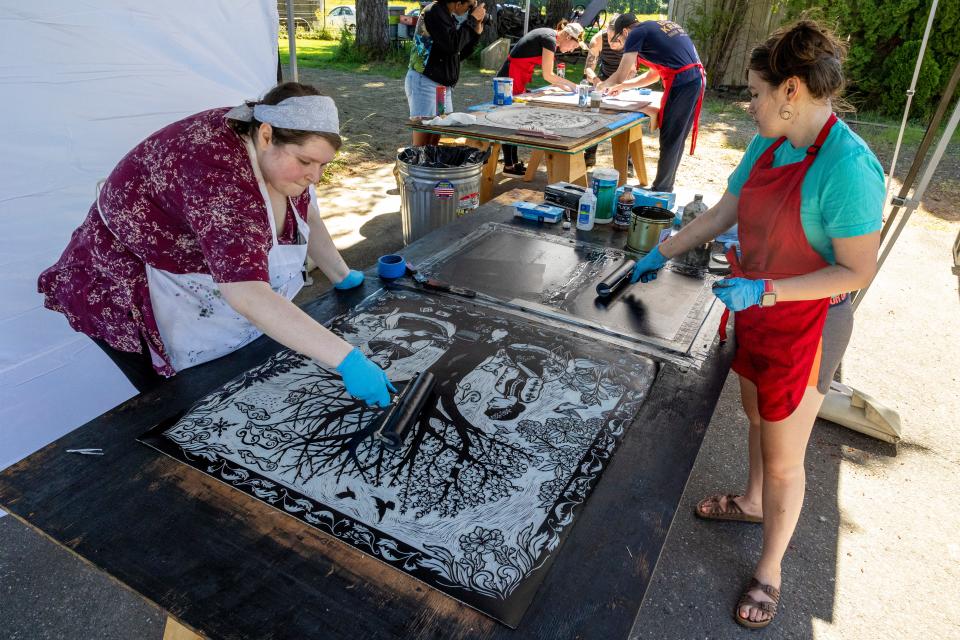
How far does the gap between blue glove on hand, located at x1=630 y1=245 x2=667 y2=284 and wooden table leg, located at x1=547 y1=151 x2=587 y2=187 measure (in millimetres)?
2000

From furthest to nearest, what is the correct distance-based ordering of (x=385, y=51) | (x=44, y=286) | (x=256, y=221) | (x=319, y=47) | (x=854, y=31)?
(x=319, y=47) → (x=385, y=51) → (x=854, y=31) → (x=44, y=286) → (x=256, y=221)

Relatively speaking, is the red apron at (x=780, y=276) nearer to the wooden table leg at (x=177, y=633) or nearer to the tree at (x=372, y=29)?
the wooden table leg at (x=177, y=633)

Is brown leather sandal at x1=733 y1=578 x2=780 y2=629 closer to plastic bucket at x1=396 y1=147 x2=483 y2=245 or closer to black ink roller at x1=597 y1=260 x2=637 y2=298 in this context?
black ink roller at x1=597 y1=260 x2=637 y2=298

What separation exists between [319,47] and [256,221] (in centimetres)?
1354

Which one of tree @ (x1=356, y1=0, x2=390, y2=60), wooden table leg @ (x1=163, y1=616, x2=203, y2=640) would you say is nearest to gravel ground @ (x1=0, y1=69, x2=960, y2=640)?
wooden table leg @ (x1=163, y1=616, x2=203, y2=640)

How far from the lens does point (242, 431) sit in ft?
4.35

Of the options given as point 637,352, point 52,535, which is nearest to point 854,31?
point 637,352

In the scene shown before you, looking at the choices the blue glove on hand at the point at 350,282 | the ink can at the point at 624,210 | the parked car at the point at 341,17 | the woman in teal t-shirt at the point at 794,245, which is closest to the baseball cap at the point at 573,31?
the ink can at the point at 624,210

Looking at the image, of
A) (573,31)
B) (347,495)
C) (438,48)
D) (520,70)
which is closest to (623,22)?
(573,31)

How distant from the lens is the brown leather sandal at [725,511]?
2.08m

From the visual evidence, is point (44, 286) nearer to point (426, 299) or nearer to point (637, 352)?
point (426, 299)

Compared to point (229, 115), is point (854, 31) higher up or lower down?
higher up

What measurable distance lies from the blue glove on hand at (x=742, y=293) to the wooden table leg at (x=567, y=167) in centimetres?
261

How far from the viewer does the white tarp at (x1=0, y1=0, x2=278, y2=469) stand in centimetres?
193
